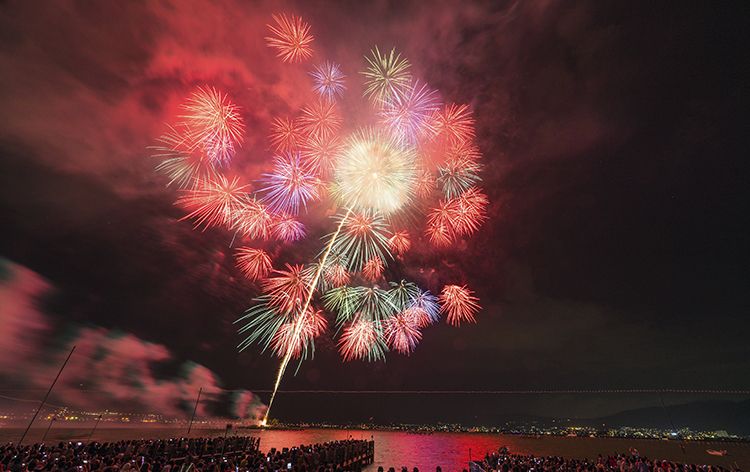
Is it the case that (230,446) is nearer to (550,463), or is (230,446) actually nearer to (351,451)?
(351,451)

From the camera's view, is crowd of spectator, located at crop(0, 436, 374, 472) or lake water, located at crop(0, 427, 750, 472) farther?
lake water, located at crop(0, 427, 750, 472)

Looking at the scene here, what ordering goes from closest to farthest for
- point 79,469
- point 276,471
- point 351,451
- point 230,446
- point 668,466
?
point 79,469 < point 276,471 < point 668,466 < point 351,451 < point 230,446

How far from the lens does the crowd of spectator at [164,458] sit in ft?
45.1

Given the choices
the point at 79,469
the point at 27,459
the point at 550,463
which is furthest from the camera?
the point at 550,463

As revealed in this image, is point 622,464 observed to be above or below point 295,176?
below

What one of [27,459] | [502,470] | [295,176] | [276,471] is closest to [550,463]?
[502,470]

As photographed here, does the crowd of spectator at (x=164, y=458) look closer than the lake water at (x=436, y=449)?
Yes

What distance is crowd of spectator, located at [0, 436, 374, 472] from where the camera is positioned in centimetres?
1376

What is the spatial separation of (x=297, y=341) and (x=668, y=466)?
75.1ft

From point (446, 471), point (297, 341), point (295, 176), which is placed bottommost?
point (446, 471)

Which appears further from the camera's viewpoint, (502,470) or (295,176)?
(295,176)

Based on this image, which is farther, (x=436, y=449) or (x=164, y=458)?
(x=436, y=449)

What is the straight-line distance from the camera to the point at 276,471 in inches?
560

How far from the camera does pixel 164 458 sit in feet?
58.9
